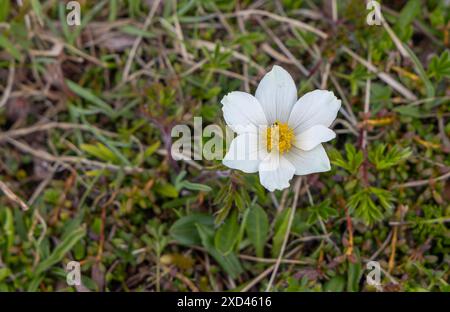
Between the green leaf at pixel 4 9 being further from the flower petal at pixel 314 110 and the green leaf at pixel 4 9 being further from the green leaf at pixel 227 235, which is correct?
the flower petal at pixel 314 110

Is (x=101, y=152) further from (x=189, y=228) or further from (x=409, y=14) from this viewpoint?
(x=409, y=14)

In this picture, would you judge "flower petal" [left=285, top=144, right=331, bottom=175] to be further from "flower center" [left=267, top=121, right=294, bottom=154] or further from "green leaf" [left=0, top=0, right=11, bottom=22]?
"green leaf" [left=0, top=0, right=11, bottom=22]

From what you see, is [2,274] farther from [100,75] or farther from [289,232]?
[289,232]

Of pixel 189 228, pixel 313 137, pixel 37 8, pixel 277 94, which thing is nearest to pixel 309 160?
pixel 313 137

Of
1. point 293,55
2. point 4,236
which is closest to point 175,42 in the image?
point 293,55

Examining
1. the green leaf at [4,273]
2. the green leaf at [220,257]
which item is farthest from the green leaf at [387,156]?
the green leaf at [4,273]

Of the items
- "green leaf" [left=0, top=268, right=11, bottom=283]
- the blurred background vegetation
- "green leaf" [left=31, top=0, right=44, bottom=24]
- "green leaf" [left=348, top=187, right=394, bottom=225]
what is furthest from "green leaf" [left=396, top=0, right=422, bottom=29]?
"green leaf" [left=0, top=268, right=11, bottom=283]
